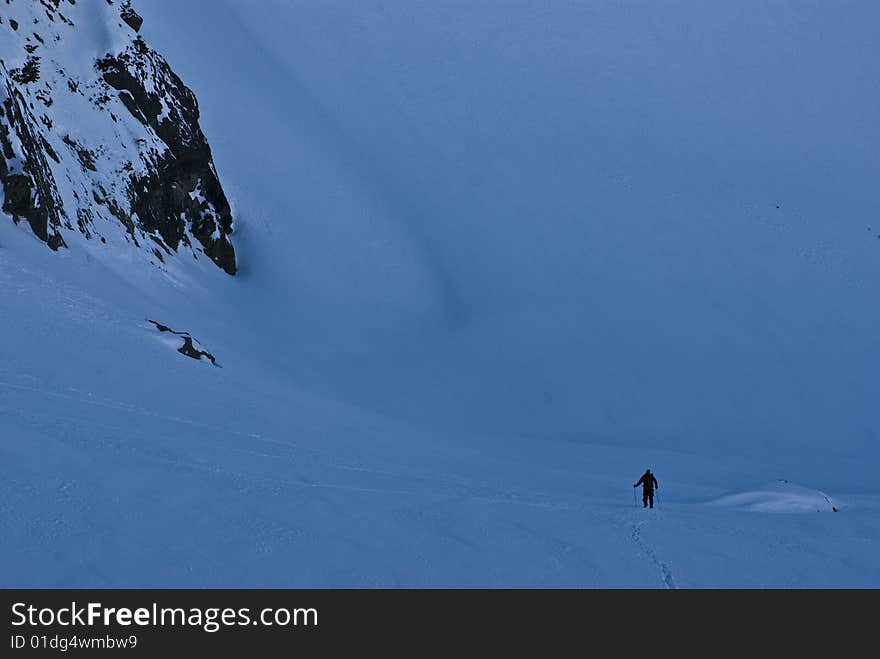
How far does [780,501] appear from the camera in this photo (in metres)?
18.3

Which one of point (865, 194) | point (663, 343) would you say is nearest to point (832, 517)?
point (663, 343)

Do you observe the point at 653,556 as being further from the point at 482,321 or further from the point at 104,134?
the point at 104,134

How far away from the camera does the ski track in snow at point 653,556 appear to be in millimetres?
10641

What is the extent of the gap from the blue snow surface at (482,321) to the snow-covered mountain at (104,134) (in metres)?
1.72

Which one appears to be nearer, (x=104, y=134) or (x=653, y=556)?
(x=653, y=556)

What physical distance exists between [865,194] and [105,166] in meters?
35.1

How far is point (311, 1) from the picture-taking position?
5494cm

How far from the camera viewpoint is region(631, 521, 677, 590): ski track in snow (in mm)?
10641

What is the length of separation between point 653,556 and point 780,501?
771 centimetres

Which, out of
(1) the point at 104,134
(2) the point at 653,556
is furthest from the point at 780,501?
(1) the point at 104,134
